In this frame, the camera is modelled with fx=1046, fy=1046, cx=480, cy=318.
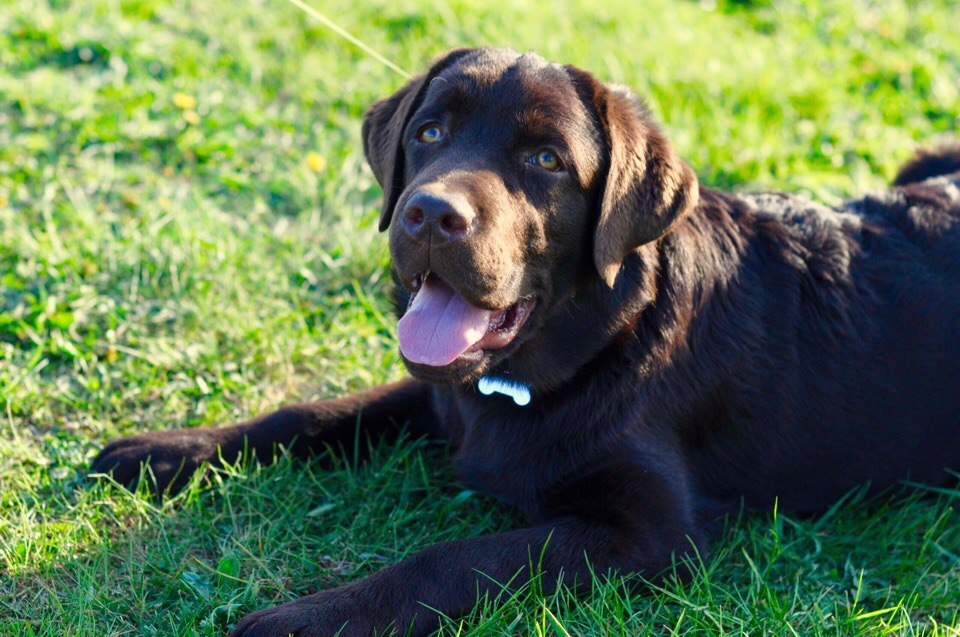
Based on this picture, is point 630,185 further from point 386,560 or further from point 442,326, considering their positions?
point 386,560

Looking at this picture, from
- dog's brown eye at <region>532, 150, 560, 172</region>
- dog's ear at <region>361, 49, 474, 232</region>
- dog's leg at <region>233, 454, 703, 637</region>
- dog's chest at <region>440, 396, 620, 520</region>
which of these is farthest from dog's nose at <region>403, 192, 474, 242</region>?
dog's leg at <region>233, 454, 703, 637</region>

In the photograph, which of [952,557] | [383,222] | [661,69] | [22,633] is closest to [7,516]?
[22,633]

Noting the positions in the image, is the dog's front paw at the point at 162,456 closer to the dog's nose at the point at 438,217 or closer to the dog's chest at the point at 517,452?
the dog's chest at the point at 517,452

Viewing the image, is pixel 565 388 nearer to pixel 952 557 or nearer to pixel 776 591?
pixel 776 591

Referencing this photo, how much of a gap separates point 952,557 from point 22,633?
8.91ft

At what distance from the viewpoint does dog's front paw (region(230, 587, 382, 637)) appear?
8.79ft

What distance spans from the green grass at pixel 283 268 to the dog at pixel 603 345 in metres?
0.13

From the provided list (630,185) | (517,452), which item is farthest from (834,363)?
(517,452)

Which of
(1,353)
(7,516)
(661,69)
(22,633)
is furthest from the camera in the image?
(661,69)

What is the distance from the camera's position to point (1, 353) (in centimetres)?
381

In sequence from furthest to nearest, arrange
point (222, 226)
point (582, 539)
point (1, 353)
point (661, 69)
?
point (661, 69) < point (222, 226) < point (1, 353) < point (582, 539)

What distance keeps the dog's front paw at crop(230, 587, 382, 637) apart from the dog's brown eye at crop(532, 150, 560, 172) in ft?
4.21

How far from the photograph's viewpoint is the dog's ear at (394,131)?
10.6 ft

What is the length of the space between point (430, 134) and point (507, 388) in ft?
2.60
